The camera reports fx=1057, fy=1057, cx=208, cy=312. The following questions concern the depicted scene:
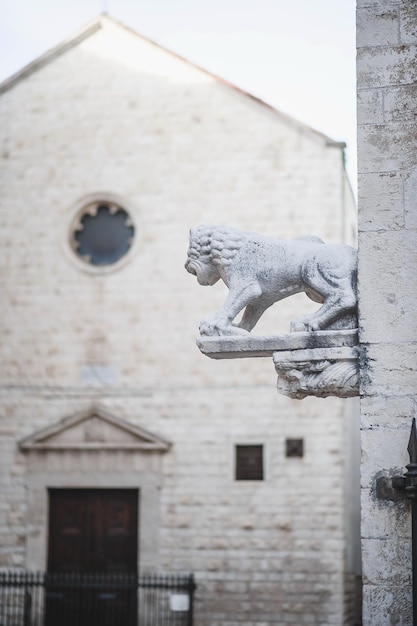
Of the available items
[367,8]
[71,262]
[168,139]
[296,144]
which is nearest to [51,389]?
[71,262]

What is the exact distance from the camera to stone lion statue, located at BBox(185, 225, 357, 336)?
5.04 m

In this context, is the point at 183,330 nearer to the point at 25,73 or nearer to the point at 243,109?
the point at 243,109

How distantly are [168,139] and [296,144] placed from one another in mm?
1868

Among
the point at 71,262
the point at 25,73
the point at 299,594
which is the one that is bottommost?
the point at 299,594

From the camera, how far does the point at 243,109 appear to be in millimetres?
15320

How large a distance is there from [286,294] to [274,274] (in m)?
0.13

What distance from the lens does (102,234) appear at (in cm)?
1558

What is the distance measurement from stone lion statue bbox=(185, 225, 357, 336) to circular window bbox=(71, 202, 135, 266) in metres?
10.1

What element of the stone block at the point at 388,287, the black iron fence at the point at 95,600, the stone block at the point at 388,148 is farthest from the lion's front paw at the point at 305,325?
the black iron fence at the point at 95,600

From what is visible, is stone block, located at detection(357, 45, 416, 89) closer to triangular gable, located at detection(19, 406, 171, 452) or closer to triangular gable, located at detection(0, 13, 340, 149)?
triangular gable, located at detection(19, 406, 171, 452)

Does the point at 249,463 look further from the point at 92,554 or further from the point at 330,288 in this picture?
the point at 330,288

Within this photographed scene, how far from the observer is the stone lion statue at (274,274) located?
16.5ft

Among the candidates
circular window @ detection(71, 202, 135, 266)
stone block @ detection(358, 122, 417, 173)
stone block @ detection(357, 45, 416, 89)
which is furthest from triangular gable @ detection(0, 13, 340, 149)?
stone block @ detection(358, 122, 417, 173)

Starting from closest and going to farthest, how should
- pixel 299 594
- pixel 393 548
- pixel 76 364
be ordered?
pixel 393 548
pixel 299 594
pixel 76 364
